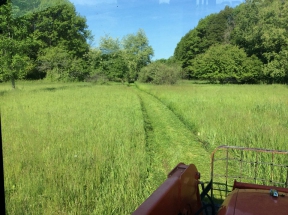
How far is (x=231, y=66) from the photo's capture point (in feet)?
107

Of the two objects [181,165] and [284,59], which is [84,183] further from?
[284,59]

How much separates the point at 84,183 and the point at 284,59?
99.8 ft

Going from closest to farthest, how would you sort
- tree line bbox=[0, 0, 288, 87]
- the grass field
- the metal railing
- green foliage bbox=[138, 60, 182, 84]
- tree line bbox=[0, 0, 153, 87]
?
the grass field
the metal railing
tree line bbox=[0, 0, 153, 87]
tree line bbox=[0, 0, 288, 87]
green foliage bbox=[138, 60, 182, 84]

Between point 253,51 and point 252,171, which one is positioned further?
point 253,51

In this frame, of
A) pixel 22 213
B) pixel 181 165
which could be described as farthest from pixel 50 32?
pixel 181 165

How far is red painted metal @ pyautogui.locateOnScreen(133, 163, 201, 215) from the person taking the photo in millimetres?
1266

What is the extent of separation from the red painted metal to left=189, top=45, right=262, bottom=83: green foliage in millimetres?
30696

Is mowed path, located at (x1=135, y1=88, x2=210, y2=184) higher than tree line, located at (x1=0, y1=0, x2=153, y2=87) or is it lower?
lower

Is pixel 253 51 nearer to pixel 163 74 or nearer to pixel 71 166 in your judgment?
pixel 163 74

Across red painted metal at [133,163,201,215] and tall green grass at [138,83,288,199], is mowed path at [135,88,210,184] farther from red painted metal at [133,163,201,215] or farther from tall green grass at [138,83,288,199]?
red painted metal at [133,163,201,215]

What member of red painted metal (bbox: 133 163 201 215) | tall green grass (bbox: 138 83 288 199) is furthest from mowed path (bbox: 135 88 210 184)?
red painted metal (bbox: 133 163 201 215)

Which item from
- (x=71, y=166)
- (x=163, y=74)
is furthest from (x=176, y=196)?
(x=163, y=74)

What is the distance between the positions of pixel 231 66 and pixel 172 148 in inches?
1167

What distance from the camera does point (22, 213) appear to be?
7.79 ft
